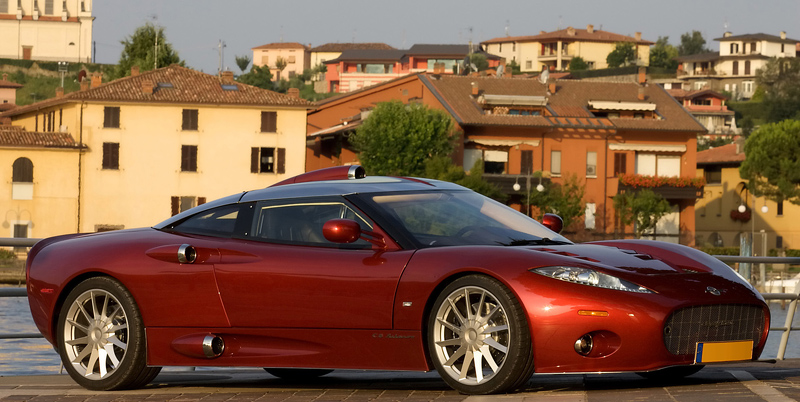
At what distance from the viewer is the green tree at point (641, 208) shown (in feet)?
224

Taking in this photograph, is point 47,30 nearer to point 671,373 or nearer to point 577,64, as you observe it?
point 577,64

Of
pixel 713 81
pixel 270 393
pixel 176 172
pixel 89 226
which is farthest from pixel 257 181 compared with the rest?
pixel 713 81

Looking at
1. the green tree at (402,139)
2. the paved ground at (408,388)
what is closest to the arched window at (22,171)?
the green tree at (402,139)

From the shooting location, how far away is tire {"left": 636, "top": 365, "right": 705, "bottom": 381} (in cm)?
723

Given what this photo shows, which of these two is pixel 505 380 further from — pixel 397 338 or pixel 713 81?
pixel 713 81

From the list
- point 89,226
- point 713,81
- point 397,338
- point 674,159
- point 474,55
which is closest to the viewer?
point 397,338

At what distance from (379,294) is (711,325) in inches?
71.9

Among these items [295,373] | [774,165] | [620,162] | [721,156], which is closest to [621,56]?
[721,156]

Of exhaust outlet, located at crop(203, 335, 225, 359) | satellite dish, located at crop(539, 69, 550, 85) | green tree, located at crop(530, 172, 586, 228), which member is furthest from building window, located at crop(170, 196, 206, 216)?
exhaust outlet, located at crop(203, 335, 225, 359)

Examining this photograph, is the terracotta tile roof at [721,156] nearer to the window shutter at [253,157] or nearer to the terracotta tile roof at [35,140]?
the window shutter at [253,157]

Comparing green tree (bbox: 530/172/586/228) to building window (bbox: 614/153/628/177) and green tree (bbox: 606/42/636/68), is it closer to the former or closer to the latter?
building window (bbox: 614/153/628/177)

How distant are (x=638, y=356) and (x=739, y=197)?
81450 mm

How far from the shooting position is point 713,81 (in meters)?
196

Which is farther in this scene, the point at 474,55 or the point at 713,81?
the point at 713,81
